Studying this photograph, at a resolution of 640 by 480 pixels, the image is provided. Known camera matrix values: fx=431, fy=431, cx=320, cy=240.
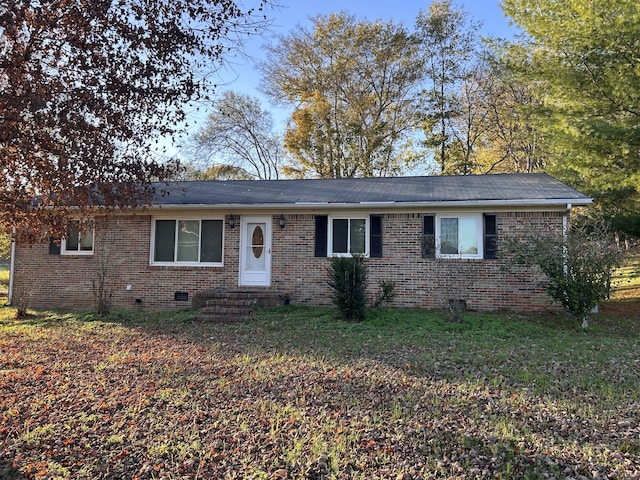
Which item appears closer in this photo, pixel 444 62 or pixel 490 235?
pixel 490 235

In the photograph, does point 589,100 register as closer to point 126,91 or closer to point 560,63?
point 560,63

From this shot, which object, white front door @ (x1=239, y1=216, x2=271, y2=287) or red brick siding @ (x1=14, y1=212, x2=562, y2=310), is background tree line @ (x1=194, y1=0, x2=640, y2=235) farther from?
white front door @ (x1=239, y1=216, x2=271, y2=287)

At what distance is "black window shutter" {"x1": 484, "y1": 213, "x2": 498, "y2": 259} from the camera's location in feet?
32.9

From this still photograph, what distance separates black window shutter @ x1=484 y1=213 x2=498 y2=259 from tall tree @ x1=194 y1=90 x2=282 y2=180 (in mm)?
19711

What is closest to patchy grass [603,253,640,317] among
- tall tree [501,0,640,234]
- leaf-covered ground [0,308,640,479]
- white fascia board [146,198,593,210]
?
tall tree [501,0,640,234]

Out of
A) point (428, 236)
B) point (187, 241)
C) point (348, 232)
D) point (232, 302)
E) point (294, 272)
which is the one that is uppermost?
point (348, 232)

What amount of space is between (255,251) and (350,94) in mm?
17298

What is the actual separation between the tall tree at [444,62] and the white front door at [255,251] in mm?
16213

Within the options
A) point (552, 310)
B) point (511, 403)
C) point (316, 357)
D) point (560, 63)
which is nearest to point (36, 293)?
point (316, 357)

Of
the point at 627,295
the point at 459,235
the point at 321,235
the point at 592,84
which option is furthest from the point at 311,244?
the point at 627,295

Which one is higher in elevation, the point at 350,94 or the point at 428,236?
the point at 350,94

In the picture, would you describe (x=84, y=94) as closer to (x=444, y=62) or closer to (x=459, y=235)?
(x=459, y=235)

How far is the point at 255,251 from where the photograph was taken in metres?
11.3

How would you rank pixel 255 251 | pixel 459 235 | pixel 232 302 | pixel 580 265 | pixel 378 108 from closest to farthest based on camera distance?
1. pixel 580 265
2. pixel 232 302
3. pixel 459 235
4. pixel 255 251
5. pixel 378 108
